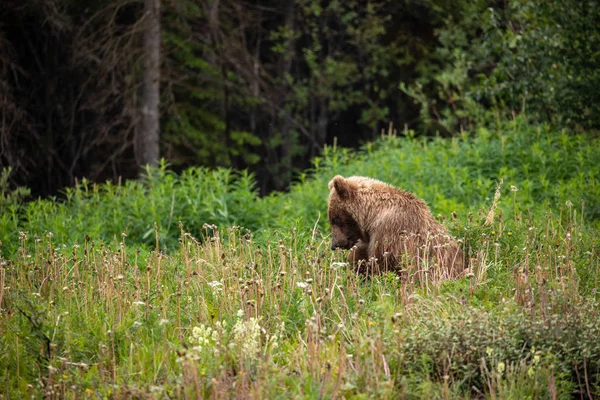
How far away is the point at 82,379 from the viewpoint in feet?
17.0

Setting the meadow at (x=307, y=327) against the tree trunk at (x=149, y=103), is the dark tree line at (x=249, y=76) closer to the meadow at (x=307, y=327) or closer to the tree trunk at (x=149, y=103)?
the tree trunk at (x=149, y=103)

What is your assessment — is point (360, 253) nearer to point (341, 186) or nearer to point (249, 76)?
point (341, 186)

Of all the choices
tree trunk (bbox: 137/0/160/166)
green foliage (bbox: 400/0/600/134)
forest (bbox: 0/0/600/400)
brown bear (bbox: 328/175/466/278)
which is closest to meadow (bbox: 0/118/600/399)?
forest (bbox: 0/0/600/400)

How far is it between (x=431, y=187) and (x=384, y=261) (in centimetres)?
464

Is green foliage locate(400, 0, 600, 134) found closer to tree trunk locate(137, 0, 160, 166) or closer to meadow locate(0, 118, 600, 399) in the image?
meadow locate(0, 118, 600, 399)

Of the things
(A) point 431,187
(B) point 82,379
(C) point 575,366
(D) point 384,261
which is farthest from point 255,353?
(A) point 431,187

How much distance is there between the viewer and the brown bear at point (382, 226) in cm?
723

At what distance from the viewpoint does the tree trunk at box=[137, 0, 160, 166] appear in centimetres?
1731

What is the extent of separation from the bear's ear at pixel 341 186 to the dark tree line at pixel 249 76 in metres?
6.11

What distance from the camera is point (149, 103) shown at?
17719 millimetres

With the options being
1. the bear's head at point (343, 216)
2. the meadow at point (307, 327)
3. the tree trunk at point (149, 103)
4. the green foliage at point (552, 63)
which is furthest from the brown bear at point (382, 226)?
the tree trunk at point (149, 103)

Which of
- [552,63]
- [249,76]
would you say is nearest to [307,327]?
[552,63]

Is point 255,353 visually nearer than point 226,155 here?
Yes

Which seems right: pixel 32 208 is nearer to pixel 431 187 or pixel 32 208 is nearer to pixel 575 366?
pixel 431 187
